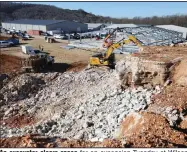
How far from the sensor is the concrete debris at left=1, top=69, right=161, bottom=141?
622 inches

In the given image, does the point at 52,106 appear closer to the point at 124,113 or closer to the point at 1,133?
the point at 1,133

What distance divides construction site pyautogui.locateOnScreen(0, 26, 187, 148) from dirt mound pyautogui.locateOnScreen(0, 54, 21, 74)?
90 cm

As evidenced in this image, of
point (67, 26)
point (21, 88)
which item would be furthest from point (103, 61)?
point (67, 26)

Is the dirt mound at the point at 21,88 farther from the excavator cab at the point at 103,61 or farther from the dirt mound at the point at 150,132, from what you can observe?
the dirt mound at the point at 150,132

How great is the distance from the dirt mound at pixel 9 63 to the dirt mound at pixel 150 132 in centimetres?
1833

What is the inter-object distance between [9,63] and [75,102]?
1601 centimetres

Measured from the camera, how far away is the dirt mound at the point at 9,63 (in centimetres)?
3063

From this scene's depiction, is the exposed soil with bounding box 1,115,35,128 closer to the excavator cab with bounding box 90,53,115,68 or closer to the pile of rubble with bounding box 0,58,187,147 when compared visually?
the pile of rubble with bounding box 0,58,187,147

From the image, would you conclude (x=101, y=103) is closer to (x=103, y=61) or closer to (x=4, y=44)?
(x=103, y=61)

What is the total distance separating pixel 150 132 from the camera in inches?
479

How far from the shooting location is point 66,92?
22750 mm

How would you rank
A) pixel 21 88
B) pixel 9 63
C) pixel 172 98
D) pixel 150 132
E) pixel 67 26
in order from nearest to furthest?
pixel 150 132, pixel 172 98, pixel 21 88, pixel 9 63, pixel 67 26

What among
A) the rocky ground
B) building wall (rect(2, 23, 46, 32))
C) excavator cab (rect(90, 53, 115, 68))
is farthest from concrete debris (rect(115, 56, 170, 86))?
building wall (rect(2, 23, 46, 32))

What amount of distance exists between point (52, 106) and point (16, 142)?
8558 mm
